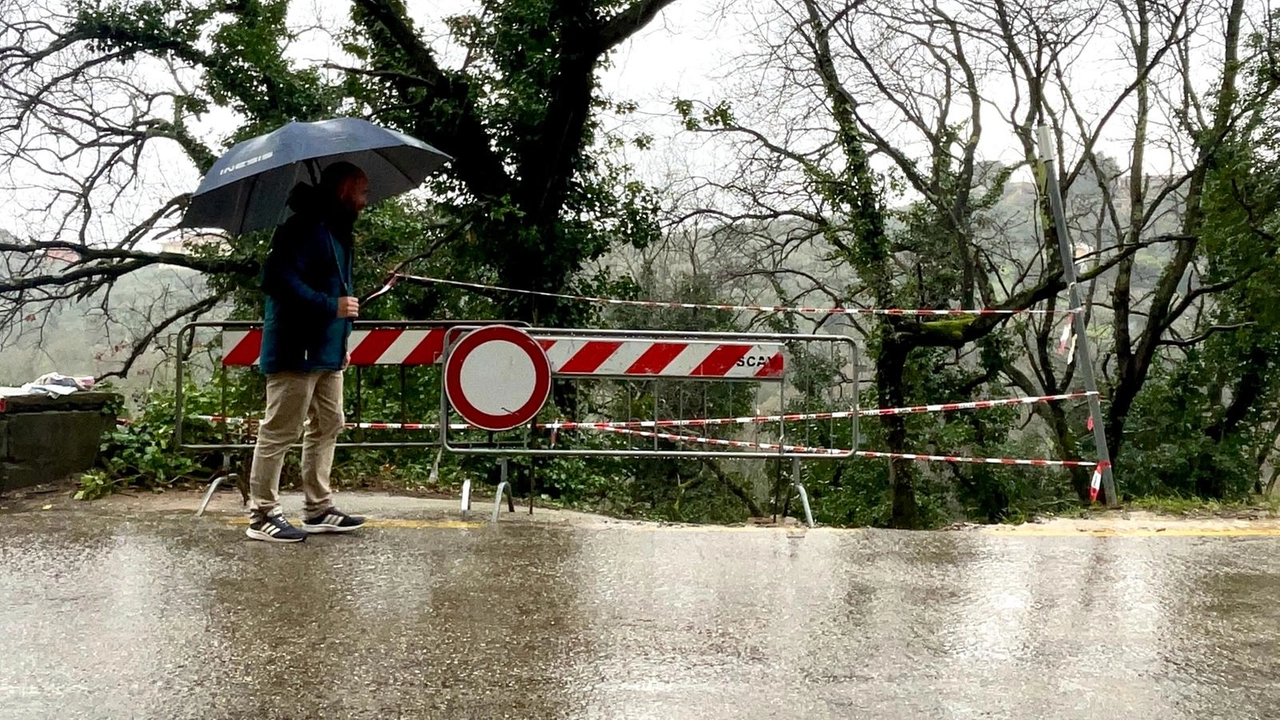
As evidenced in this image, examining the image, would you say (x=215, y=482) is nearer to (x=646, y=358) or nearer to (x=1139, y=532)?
(x=646, y=358)

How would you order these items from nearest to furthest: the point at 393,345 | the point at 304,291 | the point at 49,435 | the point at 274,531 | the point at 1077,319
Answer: the point at 304,291, the point at 274,531, the point at 393,345, the point at 49,435, the point at 1077,319

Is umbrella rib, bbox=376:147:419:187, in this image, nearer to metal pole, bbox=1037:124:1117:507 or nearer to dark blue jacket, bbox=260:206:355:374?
dark blue jacket, bbox=260:206:355:374

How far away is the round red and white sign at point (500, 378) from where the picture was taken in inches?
248

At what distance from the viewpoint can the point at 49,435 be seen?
7.34m

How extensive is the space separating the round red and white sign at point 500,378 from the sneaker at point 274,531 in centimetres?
124

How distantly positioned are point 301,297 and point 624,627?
2495 millimetres

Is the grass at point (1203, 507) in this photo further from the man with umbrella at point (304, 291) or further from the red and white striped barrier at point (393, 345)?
the man with umbrella at point (304, 291)

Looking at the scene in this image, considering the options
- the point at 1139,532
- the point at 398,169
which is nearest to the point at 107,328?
the point at 398,169

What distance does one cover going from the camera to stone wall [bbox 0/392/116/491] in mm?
7070

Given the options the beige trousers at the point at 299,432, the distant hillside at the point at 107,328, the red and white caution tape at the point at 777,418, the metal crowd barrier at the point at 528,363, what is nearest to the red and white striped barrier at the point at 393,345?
the metal crowd barrier at the point at 528,363

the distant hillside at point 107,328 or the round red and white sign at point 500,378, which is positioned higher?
the distant hillside at point 107,328

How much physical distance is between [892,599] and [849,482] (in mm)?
19700

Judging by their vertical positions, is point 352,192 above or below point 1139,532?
above

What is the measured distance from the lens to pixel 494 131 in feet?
45.8
